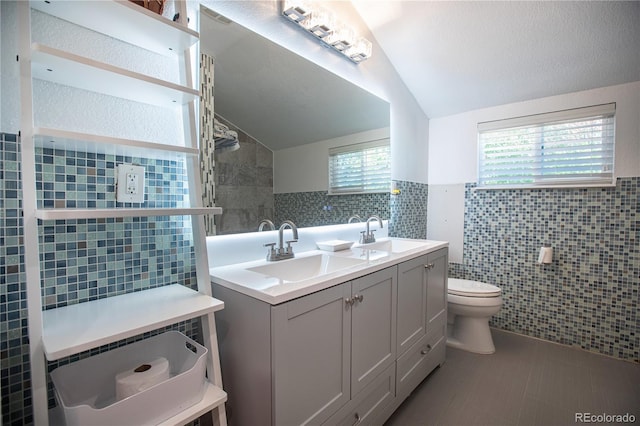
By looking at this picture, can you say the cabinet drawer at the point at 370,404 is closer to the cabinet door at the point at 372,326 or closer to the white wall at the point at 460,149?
the cabinet door at the point at 372,326

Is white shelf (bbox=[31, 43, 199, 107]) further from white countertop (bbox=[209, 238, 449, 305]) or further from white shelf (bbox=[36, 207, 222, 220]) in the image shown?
white countertop (bbox=[209, 238, 449, 305])

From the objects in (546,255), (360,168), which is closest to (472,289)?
(546,255)

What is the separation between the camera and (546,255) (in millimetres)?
2383

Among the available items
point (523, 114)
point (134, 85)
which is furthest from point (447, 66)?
point (134, 85)

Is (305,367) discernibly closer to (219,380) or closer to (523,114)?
(219,380)

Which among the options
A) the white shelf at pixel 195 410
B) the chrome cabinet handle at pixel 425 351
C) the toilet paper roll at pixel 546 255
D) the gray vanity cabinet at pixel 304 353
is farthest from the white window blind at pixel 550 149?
the white shelf at pixel 195 410

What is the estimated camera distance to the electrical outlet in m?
1.06

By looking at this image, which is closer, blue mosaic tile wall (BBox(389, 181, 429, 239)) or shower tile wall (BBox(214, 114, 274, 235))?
shower tile wall (BBox(214, 114, 274, 235))

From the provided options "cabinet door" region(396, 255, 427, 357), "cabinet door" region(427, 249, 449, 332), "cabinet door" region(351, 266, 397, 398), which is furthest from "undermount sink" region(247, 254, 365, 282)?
"cabinet door" region(427, 249, 449, 332)

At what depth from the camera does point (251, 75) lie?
1.51 meters

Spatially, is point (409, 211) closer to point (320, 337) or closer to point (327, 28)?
point (327, 28)

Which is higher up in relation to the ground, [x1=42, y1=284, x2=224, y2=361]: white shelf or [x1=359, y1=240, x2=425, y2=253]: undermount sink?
[x1=359, y1=240, x2=425, y2=253]: undermount sink

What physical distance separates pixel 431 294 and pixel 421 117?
1779 millimetres

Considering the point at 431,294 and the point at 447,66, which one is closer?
the point at 431,294
